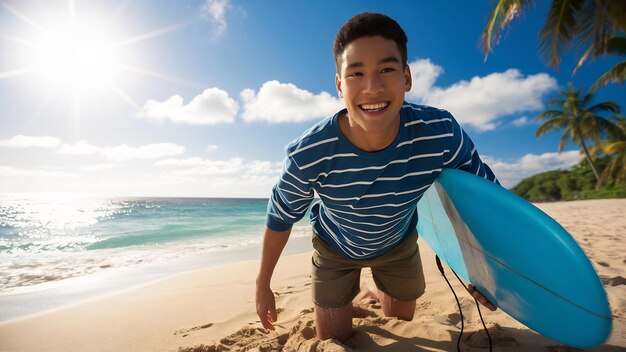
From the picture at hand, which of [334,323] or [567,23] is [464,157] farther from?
[567,23]

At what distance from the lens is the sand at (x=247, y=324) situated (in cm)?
185

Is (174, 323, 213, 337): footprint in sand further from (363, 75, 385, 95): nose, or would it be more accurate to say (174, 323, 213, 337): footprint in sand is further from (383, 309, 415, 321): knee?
(363, 75, 385, 95): nose

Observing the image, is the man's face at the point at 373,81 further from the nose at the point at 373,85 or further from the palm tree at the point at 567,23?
the palm tree at the point at 567,23

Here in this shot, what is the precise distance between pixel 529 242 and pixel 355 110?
988 mm

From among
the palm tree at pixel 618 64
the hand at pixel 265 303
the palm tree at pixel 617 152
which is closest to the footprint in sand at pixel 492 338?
the hand at pixel 265 303

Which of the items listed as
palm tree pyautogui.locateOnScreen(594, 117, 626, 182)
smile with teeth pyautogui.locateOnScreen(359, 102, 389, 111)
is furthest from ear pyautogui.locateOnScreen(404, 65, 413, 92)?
palm tree pyautogui.locateOnScreen(594, 117, 626, 182)

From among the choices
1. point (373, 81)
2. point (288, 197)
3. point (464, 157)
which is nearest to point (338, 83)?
point (373, 81)

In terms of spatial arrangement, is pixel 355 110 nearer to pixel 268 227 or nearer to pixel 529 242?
pixel 268 227

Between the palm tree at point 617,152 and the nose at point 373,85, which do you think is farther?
the palm tree at point 617,152

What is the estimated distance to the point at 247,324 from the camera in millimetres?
2379

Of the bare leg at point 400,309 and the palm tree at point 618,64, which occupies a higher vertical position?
the palm tree at point 618,64

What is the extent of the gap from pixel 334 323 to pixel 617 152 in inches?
881

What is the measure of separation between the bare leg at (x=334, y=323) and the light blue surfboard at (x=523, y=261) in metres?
0.83

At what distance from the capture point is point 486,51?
8469 mm
